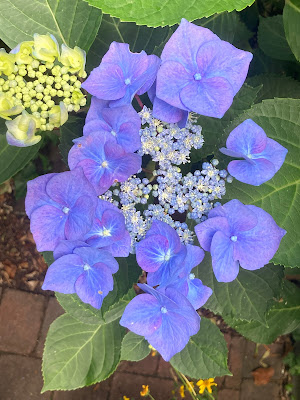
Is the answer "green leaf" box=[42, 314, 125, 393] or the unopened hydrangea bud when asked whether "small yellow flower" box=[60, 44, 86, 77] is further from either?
"green leaf" box=[42, 314, 125, 393]

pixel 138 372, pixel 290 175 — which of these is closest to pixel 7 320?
pixel 138 372

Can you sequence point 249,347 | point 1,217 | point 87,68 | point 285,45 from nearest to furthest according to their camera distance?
point 87,68
point 285,45
point 1,217
point 249,347

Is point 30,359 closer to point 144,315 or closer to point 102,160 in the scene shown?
point 144,315

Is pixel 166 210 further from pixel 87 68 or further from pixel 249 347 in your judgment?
pixel 249 347

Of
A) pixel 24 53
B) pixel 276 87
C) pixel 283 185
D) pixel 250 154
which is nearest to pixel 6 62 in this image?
pixel 24 53

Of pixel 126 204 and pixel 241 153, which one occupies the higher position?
pixel 241 153

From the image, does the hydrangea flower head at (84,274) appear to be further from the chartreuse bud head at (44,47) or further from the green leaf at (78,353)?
the green leaf at (78,353)
